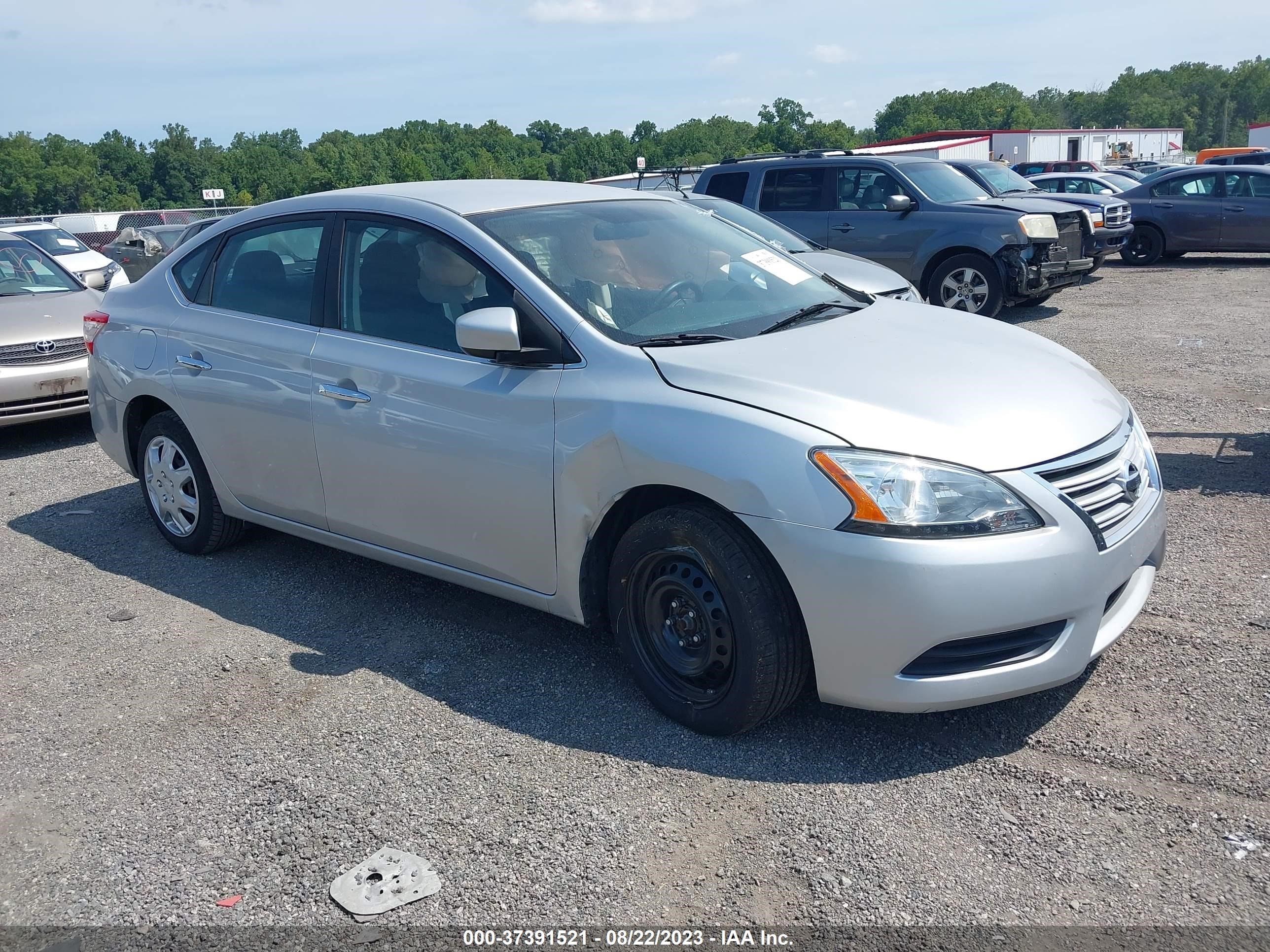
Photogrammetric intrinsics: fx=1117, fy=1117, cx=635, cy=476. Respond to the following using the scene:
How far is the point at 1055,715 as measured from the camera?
3.66 meters

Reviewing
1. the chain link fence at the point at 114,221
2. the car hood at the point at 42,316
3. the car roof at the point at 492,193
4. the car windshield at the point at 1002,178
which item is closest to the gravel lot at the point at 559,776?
the car roof at the point at 492,193

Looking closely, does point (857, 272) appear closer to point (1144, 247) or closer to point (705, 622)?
point (705, 622)

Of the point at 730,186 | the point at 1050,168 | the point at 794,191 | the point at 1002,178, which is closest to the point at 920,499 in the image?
the point at 794,191

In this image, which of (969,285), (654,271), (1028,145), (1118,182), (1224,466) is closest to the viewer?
(654,271)

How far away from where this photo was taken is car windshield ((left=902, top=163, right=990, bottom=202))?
12.6 metres

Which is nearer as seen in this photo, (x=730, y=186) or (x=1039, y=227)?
(x=1039, y=227)

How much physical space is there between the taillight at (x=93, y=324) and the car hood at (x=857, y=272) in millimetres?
4911

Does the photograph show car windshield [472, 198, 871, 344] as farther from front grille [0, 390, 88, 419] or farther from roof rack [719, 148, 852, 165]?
roof rack [719, 148, 852, 165]

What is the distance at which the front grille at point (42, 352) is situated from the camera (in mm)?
8359

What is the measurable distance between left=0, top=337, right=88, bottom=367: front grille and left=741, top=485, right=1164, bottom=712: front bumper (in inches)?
273

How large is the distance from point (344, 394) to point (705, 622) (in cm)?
186

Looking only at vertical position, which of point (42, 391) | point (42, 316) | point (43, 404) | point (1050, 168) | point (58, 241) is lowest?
point (43, 404)

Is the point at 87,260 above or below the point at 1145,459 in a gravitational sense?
above

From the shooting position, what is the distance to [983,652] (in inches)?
128
